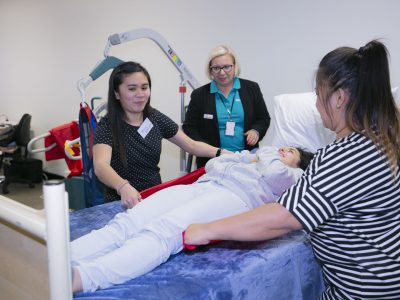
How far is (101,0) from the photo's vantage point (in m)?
4.09

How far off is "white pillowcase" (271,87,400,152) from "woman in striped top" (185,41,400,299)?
116 cm

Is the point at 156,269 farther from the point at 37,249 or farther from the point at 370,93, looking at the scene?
the point at 370,93

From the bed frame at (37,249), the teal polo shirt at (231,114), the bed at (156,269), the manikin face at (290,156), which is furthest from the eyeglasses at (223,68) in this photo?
the bed frame at (37,249)

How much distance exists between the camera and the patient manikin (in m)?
1.19

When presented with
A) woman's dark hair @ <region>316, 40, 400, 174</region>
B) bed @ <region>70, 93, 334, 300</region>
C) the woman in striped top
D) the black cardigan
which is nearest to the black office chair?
the black cardigan

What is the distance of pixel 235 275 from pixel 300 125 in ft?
4.22

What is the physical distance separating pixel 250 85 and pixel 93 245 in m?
1.65

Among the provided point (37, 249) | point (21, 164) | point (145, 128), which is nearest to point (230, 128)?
point (145, 128)

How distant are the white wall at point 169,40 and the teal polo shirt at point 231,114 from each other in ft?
1.76

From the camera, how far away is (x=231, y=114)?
254 cm

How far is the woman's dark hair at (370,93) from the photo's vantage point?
3.21 ft

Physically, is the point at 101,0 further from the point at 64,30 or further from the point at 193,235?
the point at 193,235

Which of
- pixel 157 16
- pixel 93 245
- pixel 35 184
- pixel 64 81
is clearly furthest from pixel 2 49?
pixel 93 245

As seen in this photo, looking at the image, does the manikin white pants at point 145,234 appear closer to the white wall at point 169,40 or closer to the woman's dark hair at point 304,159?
the woman's dark hair at point 304,159
